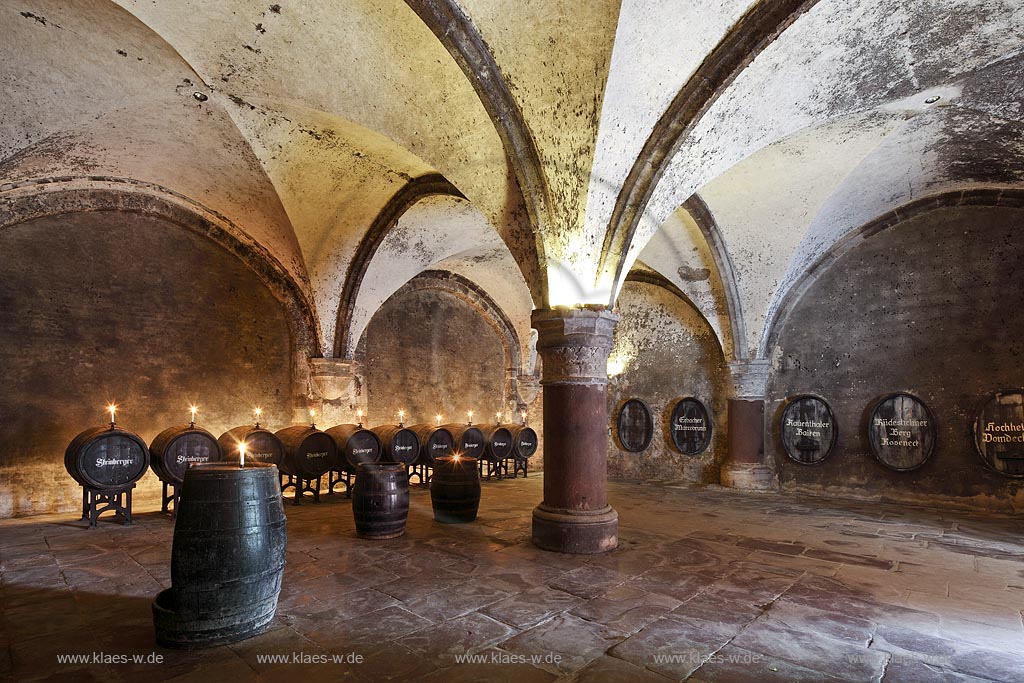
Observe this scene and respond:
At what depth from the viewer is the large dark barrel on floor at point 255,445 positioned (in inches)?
278

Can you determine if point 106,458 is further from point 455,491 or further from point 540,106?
point 540,106

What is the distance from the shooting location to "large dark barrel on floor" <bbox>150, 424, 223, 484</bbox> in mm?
6289

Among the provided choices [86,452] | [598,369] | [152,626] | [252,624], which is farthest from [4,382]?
[598,369]

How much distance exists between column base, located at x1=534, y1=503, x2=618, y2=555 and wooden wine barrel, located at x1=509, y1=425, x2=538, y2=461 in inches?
211

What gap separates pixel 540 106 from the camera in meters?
4.62

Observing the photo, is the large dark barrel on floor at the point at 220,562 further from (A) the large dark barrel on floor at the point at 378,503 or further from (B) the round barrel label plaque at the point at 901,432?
(B) the round barrel label plaque at the point at 901,432

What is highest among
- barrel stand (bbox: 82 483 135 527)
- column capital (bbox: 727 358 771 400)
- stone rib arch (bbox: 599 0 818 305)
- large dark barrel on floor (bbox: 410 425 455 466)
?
stone rib arch (bbox: 599 0 818 305)

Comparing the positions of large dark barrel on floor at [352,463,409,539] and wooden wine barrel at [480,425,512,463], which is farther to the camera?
wooden wine barrel at [480,425,512,463]

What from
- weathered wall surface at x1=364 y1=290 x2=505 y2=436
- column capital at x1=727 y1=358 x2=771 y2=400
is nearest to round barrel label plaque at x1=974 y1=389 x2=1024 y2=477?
column capital at x1=727 y1=358 x2=771 y2=400

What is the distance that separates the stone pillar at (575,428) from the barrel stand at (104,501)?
14.5 feet

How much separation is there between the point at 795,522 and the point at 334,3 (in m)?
6.95

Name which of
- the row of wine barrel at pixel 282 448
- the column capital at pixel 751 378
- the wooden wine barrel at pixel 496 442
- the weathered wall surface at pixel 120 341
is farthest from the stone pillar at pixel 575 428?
the weathered wall surface at pixel 120 341

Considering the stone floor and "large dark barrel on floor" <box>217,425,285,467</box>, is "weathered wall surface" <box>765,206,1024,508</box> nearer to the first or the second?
the stone floor

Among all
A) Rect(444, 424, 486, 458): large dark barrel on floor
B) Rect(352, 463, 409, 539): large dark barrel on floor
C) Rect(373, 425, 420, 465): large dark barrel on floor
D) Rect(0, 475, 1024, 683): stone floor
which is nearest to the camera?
Rect(0, 475, 1024, 683): stone floor
